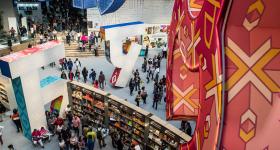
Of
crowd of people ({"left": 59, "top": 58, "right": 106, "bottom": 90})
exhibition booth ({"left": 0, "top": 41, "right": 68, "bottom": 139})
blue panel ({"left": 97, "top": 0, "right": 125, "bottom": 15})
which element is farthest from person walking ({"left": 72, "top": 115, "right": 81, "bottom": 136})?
blue panel ({"left": 97, "top": 0, "right": 125, "bottom": 15})

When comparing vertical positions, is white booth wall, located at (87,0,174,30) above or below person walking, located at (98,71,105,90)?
above

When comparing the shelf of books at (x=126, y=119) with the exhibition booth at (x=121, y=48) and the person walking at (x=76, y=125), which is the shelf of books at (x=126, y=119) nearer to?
the person walking at (x=76, y=125)

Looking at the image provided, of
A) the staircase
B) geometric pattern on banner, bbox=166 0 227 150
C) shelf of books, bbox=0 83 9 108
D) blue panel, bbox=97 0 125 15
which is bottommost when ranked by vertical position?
shelf of books, bbox=0 83 9 108

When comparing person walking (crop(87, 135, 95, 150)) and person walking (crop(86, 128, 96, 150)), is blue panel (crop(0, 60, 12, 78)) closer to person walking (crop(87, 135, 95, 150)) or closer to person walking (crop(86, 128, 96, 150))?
person walking (crop(86, 128, 96, 150))

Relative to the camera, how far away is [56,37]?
28656 mm

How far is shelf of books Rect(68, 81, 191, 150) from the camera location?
1273 centimetres

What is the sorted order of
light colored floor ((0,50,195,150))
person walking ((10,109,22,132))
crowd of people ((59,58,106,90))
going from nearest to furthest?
light colored floor ((0,50,195,150)) → person walking ((10,109,22,132)) → crowd of people ((59,58,106,90))

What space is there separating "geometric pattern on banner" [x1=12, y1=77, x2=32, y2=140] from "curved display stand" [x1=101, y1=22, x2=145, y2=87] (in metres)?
6.73

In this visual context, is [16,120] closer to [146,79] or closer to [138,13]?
[146,79]

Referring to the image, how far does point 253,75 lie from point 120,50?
1649 centimetres

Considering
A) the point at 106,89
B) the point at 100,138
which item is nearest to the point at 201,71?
the point at 100,138

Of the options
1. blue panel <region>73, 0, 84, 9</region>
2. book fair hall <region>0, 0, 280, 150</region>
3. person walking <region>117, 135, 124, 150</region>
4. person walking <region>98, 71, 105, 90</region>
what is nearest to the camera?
book fair hall <region>0, 0, 280, 150</region>

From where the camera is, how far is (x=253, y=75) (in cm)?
498

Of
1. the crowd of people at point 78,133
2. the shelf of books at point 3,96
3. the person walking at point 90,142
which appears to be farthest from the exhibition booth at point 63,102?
the person walking at point 90,142
